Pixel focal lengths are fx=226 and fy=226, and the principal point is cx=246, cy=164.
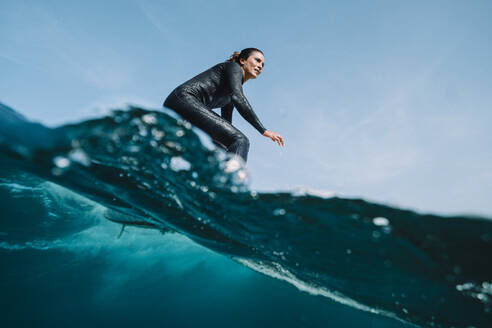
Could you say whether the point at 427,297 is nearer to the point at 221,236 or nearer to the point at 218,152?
the point at 221,236

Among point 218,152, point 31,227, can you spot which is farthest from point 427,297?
point 31,227

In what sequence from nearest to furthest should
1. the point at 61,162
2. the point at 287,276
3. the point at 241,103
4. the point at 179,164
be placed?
the point at 241,103
the point at 179,164
the point at 61,162
the point at 287,276

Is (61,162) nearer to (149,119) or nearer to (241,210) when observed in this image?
(149,119)

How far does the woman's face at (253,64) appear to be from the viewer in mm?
3793

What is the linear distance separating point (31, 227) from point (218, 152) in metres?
32.8

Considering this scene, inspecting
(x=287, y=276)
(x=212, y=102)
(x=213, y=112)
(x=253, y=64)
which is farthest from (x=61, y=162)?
(x=287, y=276)

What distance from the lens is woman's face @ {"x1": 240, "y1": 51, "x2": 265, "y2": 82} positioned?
3.79 meters

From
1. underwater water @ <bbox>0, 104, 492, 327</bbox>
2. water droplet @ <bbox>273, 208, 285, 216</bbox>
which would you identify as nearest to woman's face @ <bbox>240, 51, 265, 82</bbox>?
underwater water @ <bbox>0, 104, 492, 327</bbox>

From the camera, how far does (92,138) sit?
3.62 meters

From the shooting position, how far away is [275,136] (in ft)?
10.4

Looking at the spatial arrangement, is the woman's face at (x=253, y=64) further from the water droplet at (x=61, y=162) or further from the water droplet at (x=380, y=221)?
the water droplet at (x=61, y=162)

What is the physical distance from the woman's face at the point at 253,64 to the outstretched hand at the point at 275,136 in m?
1.30

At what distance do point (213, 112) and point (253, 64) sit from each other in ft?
4.13

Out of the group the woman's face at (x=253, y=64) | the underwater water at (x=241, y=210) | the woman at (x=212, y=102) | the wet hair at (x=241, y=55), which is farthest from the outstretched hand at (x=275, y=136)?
the wet hair at (x=241, y=55)
